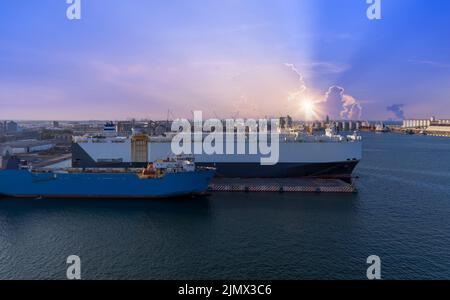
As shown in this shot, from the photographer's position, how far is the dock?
18344 millimetres

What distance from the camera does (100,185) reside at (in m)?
16.9

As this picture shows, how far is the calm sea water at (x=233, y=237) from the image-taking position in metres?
8.88

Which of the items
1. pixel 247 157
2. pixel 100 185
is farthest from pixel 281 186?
pixel 100 185

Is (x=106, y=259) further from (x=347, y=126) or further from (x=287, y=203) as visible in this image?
(x=347, y=126)

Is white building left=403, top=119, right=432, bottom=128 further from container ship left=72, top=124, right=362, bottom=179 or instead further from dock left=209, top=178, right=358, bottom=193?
dock left=209, top=178, right=358, bottom=193

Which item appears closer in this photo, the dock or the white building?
the dock

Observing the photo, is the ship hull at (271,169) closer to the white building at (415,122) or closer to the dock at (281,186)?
the dock at (281,186)

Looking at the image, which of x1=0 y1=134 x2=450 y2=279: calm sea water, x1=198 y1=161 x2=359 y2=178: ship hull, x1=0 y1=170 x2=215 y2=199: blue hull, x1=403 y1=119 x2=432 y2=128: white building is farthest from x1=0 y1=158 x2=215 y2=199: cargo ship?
x1=403 y1=119 x2=432 y2=128: white building

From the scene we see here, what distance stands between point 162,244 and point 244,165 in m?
11.3

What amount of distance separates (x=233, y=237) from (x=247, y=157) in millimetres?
10532

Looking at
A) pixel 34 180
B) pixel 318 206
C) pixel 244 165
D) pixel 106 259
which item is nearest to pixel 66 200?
pixel 34 180

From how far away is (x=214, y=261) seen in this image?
9336 mm

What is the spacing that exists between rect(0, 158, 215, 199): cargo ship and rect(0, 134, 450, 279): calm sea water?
0.76 m

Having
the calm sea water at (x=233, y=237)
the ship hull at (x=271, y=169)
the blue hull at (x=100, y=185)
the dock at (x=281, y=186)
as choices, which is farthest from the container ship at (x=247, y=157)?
the blue hull at (x=100, y=185)
